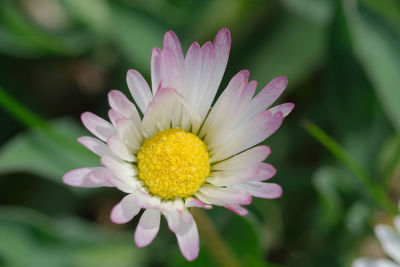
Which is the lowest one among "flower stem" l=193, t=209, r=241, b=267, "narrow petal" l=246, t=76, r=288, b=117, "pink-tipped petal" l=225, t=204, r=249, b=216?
"flower stem" l=193, t=209, r=241, b=267

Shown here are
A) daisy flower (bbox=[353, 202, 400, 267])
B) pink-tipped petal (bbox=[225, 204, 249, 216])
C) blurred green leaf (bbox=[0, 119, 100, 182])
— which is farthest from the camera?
blurred green leaf (bbox=[0, 119, 100, 182])

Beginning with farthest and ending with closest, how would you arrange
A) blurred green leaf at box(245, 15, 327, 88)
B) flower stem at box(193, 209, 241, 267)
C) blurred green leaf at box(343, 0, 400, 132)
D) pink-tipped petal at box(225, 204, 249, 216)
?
blurred green leaf at box(245, 15, 327, 88), blurred green leaf at box(343, 0, 400, 132), flower stem at box(193, 209, 241, 267), pink-tipped petal at box(225, 204, 249, 216)

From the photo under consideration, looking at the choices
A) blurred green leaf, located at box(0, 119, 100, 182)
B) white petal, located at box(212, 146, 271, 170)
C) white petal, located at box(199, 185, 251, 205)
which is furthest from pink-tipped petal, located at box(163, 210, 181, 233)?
blurred green leaf, located at box(0, 119, 100, 182)

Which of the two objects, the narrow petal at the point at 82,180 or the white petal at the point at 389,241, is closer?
the narrow petal at the point at 82,180

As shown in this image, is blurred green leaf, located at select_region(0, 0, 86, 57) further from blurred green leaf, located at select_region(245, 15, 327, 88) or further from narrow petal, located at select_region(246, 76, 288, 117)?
narrow petal, located at select_region(246, 76, 288, 117)

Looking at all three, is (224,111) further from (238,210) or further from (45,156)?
(45,156)

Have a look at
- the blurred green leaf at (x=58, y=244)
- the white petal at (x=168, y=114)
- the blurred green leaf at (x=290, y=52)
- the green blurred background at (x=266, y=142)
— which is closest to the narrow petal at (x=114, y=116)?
the white petal at (x=168, y=114)

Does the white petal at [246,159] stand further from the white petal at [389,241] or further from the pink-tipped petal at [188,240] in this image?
the white petal at [389,241]

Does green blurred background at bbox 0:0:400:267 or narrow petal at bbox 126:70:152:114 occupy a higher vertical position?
narrow petal at bbox 126:70:152:114
